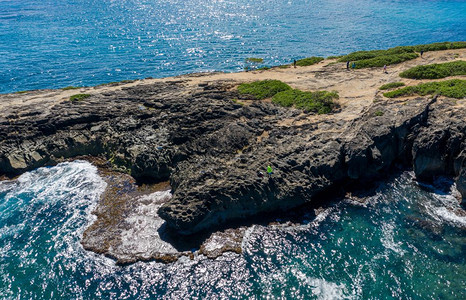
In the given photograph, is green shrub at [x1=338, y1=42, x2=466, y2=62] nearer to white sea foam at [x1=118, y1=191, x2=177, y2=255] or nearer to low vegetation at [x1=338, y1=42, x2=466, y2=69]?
low vegetation at [x1=338, y1=42, x2=466, y2=69]

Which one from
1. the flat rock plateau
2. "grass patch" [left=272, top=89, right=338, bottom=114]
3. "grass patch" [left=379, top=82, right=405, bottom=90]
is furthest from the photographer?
"grass patch" [left=379, top=82, right=405, bottom=90]

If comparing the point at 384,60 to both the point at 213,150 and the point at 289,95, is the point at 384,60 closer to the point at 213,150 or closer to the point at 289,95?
the point at 289,95

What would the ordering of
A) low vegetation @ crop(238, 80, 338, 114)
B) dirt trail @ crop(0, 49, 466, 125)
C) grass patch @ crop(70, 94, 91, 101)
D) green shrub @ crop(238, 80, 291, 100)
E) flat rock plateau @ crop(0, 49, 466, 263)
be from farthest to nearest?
grass patch @ crop(70, 94, 91, 101) → green shrub @ crop(238, 80, 291, 100) → dirt trail @ crop(0, 49, 466, 125) → low vegetation @ crop(238, 80, 338, 114) → flat rock plateau @ crop(0, 49, 466, 263)

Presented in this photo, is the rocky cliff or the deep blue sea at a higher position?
the rocky cliff

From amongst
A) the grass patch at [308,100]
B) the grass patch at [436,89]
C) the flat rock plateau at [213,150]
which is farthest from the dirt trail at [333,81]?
the grass patch at [436,89]

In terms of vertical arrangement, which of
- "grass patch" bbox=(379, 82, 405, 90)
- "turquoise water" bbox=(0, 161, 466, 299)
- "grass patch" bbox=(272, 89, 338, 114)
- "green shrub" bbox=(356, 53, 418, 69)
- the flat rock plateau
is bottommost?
"turquoise water" bbox=(0, 161, 466, 299)

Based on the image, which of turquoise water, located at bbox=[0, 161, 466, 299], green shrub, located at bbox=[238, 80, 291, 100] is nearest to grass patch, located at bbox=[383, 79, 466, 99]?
turquoise water, located at bbox=[0, 161, 466, 299]

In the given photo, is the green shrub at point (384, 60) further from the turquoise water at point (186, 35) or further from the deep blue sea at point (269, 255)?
the deep blue sea at point (269, 255)
